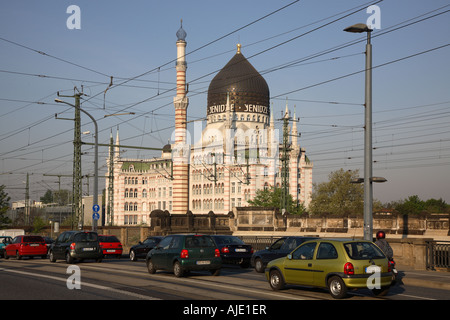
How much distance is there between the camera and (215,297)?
1491 cm

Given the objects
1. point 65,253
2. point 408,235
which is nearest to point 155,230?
point 408,235

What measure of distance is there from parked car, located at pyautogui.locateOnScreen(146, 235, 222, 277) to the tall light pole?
5332mm

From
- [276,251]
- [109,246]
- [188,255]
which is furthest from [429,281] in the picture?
[109,246]

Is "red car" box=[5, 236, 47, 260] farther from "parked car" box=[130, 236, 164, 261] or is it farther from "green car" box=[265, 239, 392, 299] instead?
"green car" box=[265, 239, 392, 299]

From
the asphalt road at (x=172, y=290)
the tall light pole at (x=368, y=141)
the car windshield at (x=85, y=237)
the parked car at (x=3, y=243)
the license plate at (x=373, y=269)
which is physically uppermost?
the tall light pole at (x=368, y=141)

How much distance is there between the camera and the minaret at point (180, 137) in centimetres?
9488

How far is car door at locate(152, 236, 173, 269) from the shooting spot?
71.8 feet

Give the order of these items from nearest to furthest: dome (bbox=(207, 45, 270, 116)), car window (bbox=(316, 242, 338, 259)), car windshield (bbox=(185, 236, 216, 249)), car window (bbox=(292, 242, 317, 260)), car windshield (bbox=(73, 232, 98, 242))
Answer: car window (bbox=(316, 242, 338, 259)), car window (bbox=(292, 242, 317, 260)), car windshield (bbox=(185, 236, 216, 249)), car windshield (bbox=(73, 232, 98, 242)), dome (bbox=(207, 45, 270, 116))

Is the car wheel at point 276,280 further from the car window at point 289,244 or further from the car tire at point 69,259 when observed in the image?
the car tire at point 69,259

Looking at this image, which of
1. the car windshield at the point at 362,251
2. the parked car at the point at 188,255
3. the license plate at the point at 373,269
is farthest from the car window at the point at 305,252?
Result: the parked car at the point at 188,255

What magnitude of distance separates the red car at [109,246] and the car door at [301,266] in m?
20.4

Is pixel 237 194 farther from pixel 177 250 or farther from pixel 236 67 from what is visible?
pixel 177 250

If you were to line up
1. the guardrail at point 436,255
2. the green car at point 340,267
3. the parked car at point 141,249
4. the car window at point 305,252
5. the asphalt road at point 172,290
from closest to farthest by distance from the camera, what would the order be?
the asphalt road at point 172,290, the green car at point 340,267, the car window at point 305,252, the guardrail at point 436,255, the parked car at point 141,249

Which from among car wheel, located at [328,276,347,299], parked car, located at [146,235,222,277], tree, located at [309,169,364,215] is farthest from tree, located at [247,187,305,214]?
car wheel, located at [328,276,347,299]
